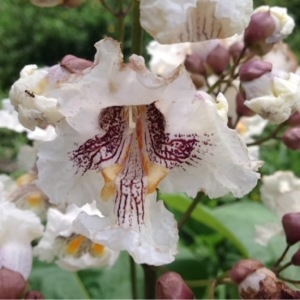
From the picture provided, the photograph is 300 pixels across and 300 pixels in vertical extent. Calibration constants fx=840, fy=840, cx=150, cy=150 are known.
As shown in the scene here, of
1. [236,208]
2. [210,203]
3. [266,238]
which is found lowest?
[210,203]

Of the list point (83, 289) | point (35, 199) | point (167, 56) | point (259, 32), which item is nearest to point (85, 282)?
point (83, 289)

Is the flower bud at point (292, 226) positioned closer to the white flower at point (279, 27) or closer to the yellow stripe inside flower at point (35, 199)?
the white flower at point (279, 27)

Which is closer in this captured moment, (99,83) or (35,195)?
(99,83)

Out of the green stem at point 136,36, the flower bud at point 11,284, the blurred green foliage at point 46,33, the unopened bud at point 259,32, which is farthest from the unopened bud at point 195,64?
the blurred green foliage at point 46,33

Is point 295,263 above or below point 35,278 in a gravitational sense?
above

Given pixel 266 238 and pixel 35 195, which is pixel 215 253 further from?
pixel 35 195

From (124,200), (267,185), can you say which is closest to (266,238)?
(267,185)

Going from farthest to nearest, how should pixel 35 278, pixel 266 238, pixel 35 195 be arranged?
pixel 35 278 → pixel 266 238 → pixel 35 195
